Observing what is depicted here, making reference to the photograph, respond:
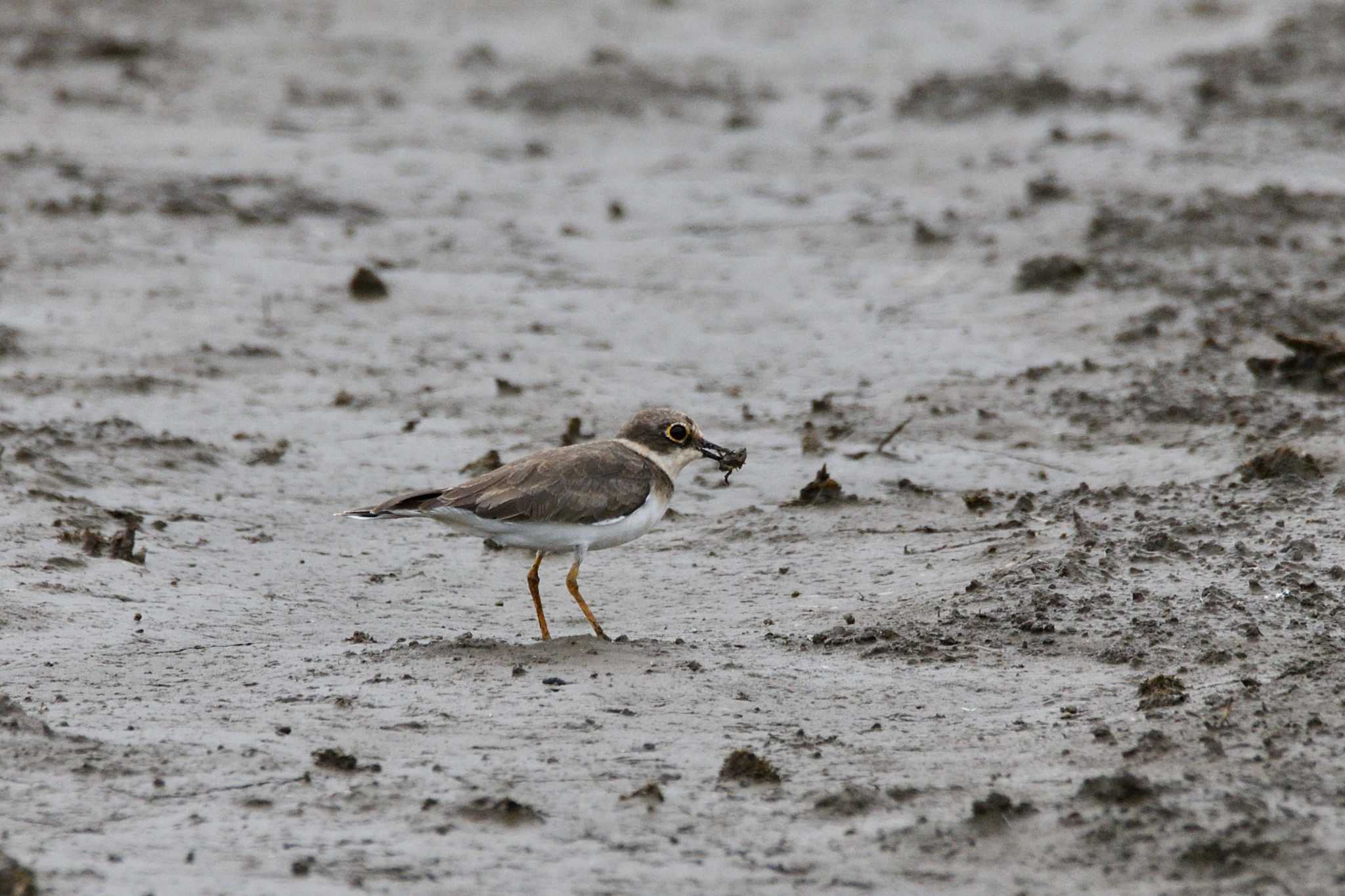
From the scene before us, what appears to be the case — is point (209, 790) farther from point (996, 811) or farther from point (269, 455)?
point (269, 455)

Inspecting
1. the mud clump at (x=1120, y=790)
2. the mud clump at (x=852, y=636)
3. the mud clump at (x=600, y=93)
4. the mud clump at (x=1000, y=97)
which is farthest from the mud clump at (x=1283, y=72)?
the mud clump at (x=1120, y=790)

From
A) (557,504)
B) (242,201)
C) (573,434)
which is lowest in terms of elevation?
(573,434)

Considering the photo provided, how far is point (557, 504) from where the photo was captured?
7.40 m

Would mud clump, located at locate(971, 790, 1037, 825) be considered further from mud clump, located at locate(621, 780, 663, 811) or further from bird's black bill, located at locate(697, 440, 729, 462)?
bird's black bill, located at locate(697, 440, 729, 462)

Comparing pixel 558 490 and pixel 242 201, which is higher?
pixel 242 201

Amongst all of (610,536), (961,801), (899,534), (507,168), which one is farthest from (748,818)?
(507,168)

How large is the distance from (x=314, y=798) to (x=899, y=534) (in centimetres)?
380

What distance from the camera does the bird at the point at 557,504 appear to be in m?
7.38

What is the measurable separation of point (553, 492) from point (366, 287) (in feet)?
17.7

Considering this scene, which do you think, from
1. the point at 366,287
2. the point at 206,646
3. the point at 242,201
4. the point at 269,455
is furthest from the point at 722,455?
the point at 242,201

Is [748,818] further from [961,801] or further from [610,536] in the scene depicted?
[610,536]

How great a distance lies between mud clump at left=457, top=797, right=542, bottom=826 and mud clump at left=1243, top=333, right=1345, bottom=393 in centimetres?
609

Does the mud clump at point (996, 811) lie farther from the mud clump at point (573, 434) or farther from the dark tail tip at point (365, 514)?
the mud clump at point (573, 434)

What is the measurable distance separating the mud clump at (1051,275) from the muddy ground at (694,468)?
0.12ft
